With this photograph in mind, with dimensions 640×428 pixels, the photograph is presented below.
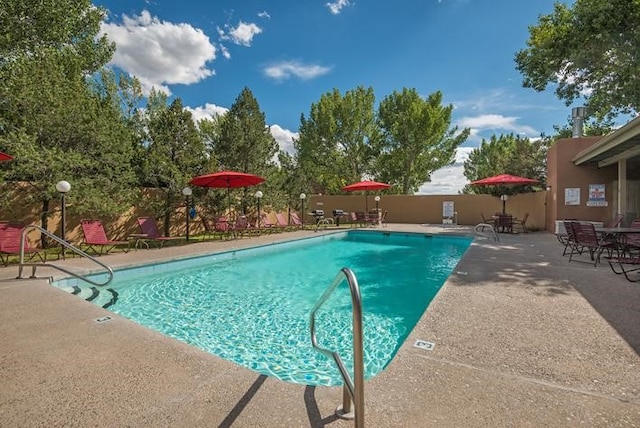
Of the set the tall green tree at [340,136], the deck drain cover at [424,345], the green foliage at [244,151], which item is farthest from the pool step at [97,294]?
the tall green tree at [340,136]

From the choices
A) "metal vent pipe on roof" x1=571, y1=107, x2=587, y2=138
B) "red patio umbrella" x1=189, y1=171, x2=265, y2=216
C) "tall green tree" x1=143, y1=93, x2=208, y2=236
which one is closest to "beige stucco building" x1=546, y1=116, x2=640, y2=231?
"metal vent pipe on roof" x1=571, y1=107, x2=587, y2=138

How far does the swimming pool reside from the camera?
4.11 m

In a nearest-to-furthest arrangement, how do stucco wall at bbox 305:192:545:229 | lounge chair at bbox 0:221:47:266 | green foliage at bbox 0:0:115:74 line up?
1. lounge chair at bbox 0:221:47:266
2. green foliage at bbox 0:0:115:74
3. stucco wall at bbox 305:192:545:229

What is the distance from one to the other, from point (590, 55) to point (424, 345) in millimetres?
15358

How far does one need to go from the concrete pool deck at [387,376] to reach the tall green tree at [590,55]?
11997 millimetres

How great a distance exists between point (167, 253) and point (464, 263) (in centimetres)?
745

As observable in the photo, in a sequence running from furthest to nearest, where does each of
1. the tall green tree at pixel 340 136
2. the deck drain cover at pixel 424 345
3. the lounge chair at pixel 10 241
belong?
the tall green tree at pixel 340 136 → the lounge chair at pixel 10 241 → the deck drain cover at pixel 424 345

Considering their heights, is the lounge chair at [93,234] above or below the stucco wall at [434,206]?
below

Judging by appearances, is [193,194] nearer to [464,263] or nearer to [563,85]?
[464,263]

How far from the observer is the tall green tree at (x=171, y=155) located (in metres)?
11.9

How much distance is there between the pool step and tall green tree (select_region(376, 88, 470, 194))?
23.6 m

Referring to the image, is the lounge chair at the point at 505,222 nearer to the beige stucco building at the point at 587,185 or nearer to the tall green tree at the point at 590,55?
the beige stucco building at the point at 587,185

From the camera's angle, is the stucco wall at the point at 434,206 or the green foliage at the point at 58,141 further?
the stucco wall at the point at 434,206

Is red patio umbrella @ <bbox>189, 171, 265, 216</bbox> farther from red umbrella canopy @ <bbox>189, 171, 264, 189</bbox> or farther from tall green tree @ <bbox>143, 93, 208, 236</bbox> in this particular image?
tall green tree @ <bbox>143, 93, 208, 236</bbox>
